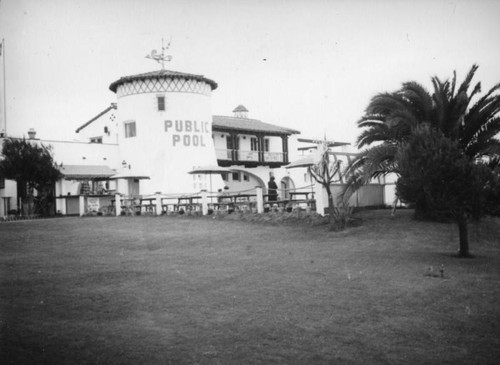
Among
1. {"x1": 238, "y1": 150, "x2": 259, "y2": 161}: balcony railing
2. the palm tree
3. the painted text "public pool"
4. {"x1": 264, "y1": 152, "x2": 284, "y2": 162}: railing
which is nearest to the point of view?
the palm tree

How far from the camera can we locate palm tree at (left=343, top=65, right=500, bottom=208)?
14.5 meters

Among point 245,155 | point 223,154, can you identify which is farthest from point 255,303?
point 245,155

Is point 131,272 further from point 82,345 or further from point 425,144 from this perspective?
point 425,144

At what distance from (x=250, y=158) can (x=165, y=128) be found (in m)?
8.58

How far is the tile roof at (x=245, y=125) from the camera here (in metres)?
37.4

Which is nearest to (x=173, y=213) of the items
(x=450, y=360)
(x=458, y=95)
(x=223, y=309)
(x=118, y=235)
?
(x=118, y=235)

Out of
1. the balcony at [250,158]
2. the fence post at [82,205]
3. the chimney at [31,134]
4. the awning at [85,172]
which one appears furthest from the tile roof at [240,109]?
the fence post at [82,205]

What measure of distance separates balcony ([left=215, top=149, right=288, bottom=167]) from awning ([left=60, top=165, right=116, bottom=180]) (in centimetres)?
820

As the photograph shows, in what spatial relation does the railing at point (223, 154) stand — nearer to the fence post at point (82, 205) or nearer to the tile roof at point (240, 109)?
the tile roof at point (240, 109)

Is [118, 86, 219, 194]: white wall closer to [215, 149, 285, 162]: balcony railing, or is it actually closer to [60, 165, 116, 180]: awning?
[60, 165, 116, 180]: awning

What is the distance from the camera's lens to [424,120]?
51.3ft

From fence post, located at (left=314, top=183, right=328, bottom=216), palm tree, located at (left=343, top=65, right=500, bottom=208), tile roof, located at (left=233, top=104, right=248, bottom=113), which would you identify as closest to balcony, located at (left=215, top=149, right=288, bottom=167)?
tile roof, located at (left=233, top=104, right=248, bottom=113)

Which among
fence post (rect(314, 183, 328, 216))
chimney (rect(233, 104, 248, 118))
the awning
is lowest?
fence post (rect(314, 183, 328, 216))

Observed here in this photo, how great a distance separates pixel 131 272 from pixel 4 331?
389 centimetres
